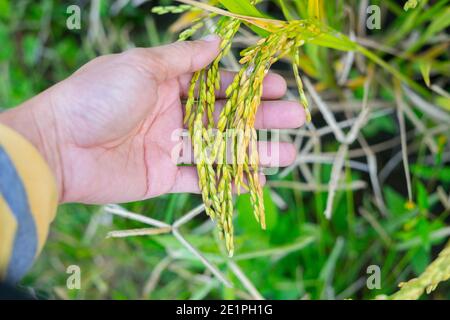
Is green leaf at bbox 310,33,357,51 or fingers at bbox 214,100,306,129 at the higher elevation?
green leaf at bbox 310,33,357,51

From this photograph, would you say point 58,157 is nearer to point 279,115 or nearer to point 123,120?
point 123,120

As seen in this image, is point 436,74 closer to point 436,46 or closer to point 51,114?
point 436,46

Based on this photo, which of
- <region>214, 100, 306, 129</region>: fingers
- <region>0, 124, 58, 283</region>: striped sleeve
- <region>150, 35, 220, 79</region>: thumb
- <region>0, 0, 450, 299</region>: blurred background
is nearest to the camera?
<region>0, 124, 58, 283</region>: striped sleeve

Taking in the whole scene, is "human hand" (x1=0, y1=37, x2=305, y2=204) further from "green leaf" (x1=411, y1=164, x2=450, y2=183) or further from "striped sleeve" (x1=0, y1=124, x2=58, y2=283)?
"green leaf" (x1=411, y1=164, x2=450, y2=183)

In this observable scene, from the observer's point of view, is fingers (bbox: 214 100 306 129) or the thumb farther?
fingers (bbox: 214 100 306 129)

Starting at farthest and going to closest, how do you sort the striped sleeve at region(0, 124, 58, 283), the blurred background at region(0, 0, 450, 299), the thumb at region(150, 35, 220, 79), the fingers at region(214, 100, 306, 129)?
the blurred background at region(0, 0, 450, 299) → the fingers at region(214, 100, 306, 129) → the thumb at region(150, 35, 220, 79) → the striped sleeve at region(0, 124, 58, 283)

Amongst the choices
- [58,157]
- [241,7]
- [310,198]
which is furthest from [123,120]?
[310,198]

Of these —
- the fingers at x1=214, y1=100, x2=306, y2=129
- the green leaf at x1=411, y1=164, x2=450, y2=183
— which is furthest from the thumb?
the green leaf at x1=411, y1=164, x2=450, y2=183

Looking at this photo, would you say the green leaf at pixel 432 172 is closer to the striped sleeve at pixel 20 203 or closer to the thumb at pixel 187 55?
the thumb at pixel 187 55
